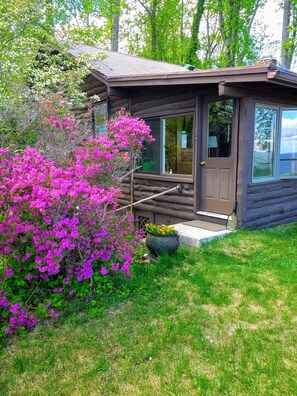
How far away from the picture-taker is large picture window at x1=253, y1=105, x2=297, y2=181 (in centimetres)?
579

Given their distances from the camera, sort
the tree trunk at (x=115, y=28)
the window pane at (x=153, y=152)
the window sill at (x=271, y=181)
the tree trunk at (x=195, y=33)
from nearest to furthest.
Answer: the window sill at (x=271, y=181)
the window pane at (x=153, y=152)
the tree trunk at (x=115, y=28)
the tree trunk at (x=195, y=33)

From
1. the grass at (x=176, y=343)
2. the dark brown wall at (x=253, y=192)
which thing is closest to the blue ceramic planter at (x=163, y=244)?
the grass at (x=176, y=343)

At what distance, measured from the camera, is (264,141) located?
19.4ft

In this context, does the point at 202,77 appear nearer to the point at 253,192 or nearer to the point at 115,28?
the point at 253,192

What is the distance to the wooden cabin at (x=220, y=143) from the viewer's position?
211 inches

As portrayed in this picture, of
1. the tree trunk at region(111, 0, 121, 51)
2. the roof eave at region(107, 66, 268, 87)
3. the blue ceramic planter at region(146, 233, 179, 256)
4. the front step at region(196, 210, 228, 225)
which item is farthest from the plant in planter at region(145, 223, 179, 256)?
the tree trunk at region(111, 0, 121, 51)

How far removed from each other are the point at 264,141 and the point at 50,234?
435 cm

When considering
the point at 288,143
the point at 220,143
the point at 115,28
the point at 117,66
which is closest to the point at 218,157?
the point at 220,143

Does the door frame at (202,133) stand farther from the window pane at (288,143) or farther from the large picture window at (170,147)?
the window pane at (288,143)

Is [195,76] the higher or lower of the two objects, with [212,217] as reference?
higher

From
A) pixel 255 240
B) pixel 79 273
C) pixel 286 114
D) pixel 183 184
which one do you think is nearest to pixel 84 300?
pixel 79 273

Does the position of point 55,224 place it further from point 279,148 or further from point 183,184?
point 279,148

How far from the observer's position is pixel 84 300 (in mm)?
3506

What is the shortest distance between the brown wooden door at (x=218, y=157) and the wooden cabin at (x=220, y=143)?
2 cm
